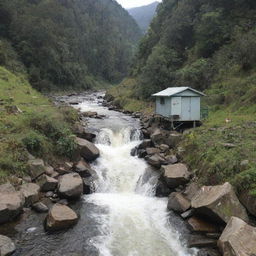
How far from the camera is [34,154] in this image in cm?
1567

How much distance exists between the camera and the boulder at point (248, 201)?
10516mm

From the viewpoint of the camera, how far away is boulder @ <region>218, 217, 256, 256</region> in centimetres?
831

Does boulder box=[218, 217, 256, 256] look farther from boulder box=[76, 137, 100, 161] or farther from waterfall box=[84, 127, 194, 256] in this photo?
boulder box=[76, 137, 100, 161]

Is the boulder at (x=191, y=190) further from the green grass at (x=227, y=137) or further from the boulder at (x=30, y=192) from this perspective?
the boulder at (x=30, y=192)

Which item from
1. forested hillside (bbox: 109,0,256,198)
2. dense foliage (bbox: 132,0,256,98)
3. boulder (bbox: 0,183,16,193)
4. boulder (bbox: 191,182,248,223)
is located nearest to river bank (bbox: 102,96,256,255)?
boulder (bbox: 191,182,248,223)

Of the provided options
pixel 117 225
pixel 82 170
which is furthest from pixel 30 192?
pixel 117 225

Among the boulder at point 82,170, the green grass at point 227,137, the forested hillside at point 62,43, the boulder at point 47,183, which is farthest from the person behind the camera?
the forested hillside at point 62,43

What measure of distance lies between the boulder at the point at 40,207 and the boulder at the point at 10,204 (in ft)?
2.14

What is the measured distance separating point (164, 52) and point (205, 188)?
3111 centimetres

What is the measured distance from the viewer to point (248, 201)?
35.3ft

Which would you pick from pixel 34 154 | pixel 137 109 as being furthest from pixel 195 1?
pixel 34 154

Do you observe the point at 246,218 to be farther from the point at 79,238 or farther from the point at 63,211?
the point at 63,211

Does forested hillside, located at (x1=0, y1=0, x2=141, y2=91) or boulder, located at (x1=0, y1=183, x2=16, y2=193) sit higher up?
forested hillside, located at (x1=0, y1=0, x2=141, y2=91)

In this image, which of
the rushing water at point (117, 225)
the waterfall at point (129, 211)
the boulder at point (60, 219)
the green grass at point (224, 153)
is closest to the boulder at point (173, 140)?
Result: the green grass at point (224, 153)
